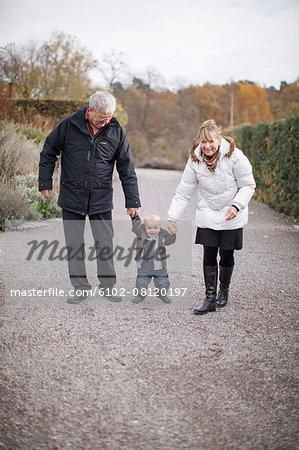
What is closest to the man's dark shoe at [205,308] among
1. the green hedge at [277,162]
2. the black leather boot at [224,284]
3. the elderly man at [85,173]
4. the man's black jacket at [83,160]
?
the black leather boot at [224,284]

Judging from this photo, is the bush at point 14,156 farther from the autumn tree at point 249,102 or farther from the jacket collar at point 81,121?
the autumn tree at point 249,102

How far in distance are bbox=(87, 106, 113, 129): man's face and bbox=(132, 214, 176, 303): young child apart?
0.91 meters

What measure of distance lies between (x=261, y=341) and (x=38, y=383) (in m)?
Answer: 1.71

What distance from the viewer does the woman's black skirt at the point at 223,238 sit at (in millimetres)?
4074

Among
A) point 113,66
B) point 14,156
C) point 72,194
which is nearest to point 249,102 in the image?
point 113,66

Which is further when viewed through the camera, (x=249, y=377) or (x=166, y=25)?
(x=166, y=25)

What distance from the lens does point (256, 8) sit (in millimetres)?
15992

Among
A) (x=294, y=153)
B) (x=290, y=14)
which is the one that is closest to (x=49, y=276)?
(x=294, y=153)

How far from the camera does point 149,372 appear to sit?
3.03m

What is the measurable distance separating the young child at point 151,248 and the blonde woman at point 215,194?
0.20m

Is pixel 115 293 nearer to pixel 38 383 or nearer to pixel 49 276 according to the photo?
pixel 49 276

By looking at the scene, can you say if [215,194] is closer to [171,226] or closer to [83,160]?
[171,226]

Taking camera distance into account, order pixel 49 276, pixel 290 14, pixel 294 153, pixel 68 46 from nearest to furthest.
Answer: pixel 49 276 < pixel 294 153 < pixel 290 14 < pixel 68 46

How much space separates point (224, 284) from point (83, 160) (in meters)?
1.71
